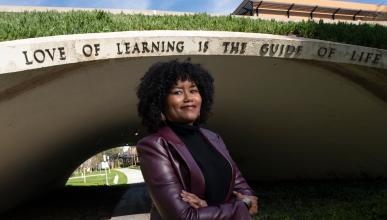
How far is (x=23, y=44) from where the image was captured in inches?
243

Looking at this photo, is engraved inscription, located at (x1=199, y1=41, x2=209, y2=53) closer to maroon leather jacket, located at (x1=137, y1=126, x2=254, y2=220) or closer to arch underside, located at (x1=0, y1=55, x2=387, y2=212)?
arch underside, located at (x1=0, y1=55, x2=387, y2=212)

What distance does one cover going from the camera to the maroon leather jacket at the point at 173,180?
2027 millimetres

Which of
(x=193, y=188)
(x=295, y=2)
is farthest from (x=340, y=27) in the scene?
(x=295, y=2)

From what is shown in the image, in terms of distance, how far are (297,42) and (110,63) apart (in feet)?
10.8

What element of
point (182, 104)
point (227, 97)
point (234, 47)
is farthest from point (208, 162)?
point (227, 97)

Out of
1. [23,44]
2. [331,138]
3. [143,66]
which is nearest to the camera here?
[23,44]

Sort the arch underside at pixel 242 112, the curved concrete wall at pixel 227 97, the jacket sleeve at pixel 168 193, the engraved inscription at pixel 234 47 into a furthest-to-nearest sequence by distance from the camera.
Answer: the arch underside at pixel 242 112, the engraved inscription at pixel 234 47, the curved concrete wall at pixel 227 97, the jacket sleeve at pixel 168 193

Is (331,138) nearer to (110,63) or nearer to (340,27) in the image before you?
(340,27)

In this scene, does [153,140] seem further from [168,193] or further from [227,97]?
[227,97]

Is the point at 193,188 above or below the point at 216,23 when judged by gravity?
below

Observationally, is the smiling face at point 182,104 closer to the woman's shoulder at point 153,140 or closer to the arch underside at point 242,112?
the woman's shoulder at point 153,140

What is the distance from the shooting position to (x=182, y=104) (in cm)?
229

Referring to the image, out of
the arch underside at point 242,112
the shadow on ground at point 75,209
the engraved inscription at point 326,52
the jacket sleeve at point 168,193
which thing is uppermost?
the engraved inscription at point 326,52

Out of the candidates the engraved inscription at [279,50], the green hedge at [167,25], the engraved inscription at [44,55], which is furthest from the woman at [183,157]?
the green hedge at [167,25]
